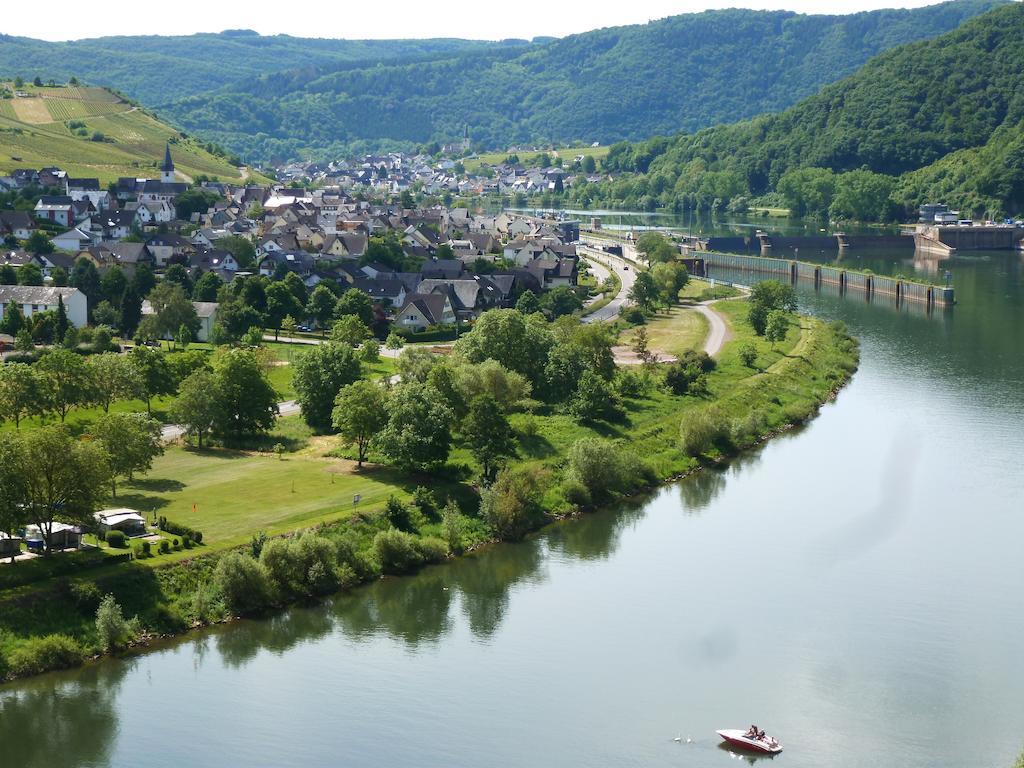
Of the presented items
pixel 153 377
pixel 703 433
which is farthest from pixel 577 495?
pixel 153 377

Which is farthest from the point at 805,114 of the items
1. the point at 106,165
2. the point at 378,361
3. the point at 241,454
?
the point at 241,454

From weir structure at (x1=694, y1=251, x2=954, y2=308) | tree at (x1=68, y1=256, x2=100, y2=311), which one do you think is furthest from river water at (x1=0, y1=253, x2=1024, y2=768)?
weir structure at (x1=694, y1=251, x2=954, y2=308)

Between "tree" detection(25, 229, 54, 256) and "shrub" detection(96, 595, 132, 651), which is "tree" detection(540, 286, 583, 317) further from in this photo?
"shrub" detection(96, 595, 132, 651)

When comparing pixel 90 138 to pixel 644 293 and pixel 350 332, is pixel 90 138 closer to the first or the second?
pixel 644 293

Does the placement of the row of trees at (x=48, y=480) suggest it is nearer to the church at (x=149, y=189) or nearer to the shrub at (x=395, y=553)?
the shrub at (x=395, y=553)

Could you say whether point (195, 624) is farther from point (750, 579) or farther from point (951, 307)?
point (951, 307)

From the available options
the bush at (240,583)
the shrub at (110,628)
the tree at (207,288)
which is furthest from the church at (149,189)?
the shrub at (110,628)
